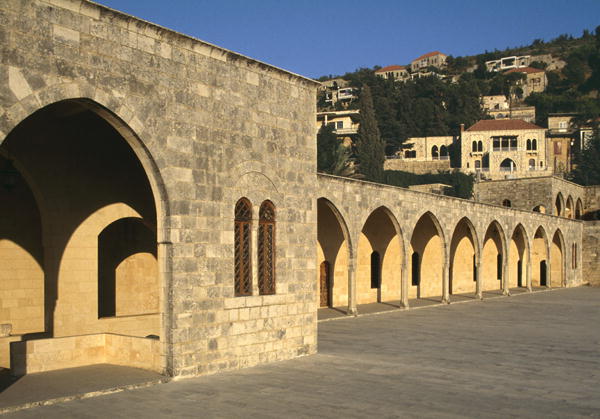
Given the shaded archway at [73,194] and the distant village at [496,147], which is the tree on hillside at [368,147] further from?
the shaded archway at [73,194]

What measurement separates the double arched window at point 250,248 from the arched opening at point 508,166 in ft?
263

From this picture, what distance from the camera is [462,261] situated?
2870 centimetres

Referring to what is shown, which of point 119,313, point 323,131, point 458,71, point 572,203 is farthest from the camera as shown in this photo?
point 458,71

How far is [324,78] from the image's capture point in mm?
160500

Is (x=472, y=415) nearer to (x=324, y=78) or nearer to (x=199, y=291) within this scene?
(x=199, y=291)

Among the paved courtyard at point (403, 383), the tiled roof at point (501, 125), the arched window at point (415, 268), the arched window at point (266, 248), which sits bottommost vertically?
the paved courtyard at point (403, 383)

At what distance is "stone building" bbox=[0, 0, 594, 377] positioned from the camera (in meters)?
8.02

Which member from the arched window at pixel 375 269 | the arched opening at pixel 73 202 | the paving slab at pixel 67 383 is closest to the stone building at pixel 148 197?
the arched opening at pixel 73 202

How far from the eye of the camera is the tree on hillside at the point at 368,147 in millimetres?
72000

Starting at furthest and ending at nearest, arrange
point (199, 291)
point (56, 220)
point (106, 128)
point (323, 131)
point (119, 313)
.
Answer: point (323, 131)
point (119, 313)
point (106, 128)
point (56, 220)
point (199, 291)

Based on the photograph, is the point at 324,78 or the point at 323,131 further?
the point at 324,78

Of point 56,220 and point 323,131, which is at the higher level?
point 323,131

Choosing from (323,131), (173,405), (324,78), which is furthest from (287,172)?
(324,78)

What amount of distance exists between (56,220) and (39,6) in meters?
4.44
